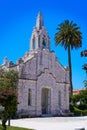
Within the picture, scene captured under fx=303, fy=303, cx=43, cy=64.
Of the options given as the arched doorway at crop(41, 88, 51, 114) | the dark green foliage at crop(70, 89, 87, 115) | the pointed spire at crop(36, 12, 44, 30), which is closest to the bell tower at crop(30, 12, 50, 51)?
the pointed spire at crop(36, 12, 44, 30)

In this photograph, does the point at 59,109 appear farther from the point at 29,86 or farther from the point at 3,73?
the point at 3,73

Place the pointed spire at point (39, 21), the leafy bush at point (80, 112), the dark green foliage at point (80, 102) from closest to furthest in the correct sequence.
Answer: the leafy bush at point (80, 112) → the pointed spire at point (39, 21) → the dark green foliage at point (80, 102)

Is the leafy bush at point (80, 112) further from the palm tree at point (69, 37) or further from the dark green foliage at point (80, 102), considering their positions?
the palm tree at point (69, 37)

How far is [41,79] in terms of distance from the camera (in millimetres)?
45938

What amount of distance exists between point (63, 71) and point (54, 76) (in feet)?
8.74

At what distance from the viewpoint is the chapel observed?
43.7 meters

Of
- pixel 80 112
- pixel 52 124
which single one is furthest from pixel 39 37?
pixel 52 124

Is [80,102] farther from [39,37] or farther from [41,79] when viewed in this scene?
[39,37]

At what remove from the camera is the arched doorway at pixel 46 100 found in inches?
1843

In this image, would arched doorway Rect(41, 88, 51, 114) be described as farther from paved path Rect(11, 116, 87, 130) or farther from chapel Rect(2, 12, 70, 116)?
paved path Rect(11, 116, 87, 130)

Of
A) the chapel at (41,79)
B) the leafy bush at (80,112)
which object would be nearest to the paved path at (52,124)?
the chapel at (41,79)

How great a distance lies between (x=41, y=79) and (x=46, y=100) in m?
3.96

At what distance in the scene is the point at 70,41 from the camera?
5594 cm

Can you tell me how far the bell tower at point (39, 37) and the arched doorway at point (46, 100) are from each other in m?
6.84
